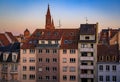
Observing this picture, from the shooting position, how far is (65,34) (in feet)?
82.8

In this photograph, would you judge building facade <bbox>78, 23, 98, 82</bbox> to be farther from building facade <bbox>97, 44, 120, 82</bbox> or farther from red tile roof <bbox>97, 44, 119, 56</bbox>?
red tile roof <bbox>97, 44, 119, 56</bbox>

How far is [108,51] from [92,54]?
3.94ft

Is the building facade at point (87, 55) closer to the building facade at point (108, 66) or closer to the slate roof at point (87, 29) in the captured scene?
the slate roof at point (87, 29)

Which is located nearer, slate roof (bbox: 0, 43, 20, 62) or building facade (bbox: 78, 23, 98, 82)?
building facade (bbox: 78, 23, 98, 82)

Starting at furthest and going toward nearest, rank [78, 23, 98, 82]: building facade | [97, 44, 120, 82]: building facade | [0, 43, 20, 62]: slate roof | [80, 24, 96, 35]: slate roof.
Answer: [0, 43, 20, 62]: slate roof
[80, 24, 96, 35]: slate roof
[78, 23, 98, 82]: building facade
[97, 44, 120, 82]: building facade

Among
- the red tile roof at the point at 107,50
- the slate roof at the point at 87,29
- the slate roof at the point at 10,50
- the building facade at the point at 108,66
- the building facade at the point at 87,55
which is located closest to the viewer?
the building facade at the point at 108,66

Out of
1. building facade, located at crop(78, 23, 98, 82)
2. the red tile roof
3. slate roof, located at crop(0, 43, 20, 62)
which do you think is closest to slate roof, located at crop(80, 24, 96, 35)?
building facade, located at crop(78, 23, 98, 82)

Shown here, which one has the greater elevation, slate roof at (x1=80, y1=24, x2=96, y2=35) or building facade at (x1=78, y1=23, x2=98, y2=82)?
slate roof at (x1=80, y1=24, x2=96, y2=35)


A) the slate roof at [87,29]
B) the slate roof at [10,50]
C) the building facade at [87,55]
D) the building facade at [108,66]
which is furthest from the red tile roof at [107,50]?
the slate roof at [10,50]

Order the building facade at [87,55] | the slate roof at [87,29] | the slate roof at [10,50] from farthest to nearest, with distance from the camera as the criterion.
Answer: the slate roof at [10,50]
the slate roof at [87,29]
the building facade at [87,55]

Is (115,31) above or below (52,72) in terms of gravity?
above

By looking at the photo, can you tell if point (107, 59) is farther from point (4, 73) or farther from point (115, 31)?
point (4, 73)

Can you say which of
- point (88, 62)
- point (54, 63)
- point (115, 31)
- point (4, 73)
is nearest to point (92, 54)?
point (88, 62)

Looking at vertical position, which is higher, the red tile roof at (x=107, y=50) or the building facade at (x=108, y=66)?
the red tile roof at (x=107, y=50)
